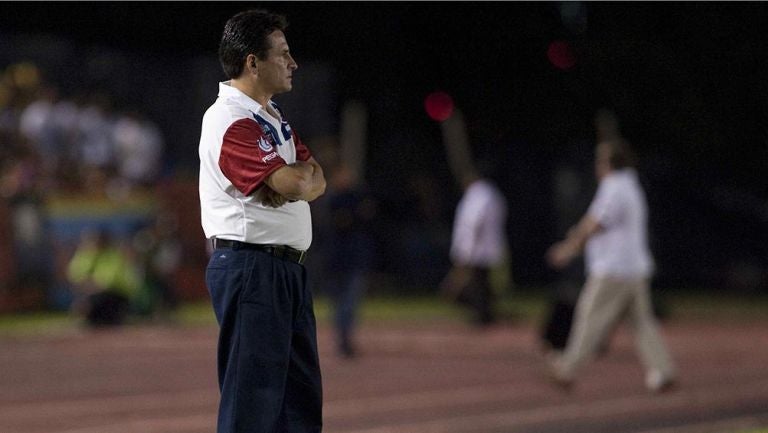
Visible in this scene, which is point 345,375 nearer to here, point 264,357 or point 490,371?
point 490,371

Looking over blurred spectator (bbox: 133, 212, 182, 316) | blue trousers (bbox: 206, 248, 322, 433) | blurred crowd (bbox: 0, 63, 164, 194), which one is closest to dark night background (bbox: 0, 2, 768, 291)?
blurred crowd (bbox: 0, 63, 164, 194)

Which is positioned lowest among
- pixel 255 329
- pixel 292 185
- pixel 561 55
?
pixel 255 329

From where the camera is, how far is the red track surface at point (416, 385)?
1138 centimetres

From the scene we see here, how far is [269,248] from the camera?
627 cm

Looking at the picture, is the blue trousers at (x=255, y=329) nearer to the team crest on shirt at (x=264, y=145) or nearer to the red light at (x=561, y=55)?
the team crest on shirt at (x=264, y=145)

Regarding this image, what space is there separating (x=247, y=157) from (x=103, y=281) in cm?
1584

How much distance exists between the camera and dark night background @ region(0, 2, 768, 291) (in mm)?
28672

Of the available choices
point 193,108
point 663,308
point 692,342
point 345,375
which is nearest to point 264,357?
point 345,375

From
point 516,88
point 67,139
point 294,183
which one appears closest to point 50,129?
point 67,139

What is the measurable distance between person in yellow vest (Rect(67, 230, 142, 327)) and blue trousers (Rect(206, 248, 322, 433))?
1495 centimetres

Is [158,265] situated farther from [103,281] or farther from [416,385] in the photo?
[416,385]

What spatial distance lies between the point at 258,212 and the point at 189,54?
24.2m

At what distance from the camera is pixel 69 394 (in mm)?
13438

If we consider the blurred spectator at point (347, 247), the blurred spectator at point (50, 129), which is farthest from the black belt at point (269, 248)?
the blurred spectator at point (50, 129)
